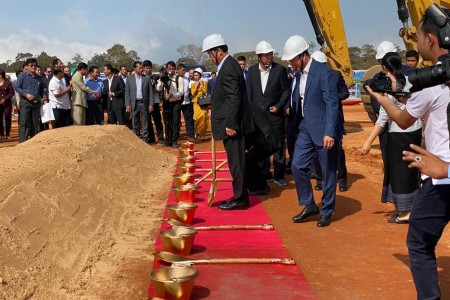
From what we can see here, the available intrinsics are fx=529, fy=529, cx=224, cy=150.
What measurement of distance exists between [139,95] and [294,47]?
6.57 m

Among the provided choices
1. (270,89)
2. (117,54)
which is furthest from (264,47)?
(117,54)

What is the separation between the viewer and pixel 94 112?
12.3 meters

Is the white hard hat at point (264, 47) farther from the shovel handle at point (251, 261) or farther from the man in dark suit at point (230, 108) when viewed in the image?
the shovel handle at point (251, 261)

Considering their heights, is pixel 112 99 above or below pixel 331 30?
below

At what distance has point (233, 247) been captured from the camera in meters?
4.57

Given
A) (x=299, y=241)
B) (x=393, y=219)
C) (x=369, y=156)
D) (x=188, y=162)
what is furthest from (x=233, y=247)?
(x=369, y=156)

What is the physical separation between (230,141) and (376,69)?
6.84 meters

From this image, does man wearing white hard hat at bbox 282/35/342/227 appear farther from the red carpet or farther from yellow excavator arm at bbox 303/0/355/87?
yellow excavator arm at bbox 303/0/355/87

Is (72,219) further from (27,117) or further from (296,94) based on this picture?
(27,117)

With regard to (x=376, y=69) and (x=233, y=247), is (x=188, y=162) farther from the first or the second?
(x=376, y=69)

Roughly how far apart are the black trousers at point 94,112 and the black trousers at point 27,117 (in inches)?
55.8

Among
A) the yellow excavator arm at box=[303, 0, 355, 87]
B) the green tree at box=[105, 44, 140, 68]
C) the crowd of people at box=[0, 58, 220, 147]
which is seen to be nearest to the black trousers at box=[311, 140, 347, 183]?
the crowd of people at box=[0, 58, 220, 147]

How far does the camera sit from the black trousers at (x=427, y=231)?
2.84m

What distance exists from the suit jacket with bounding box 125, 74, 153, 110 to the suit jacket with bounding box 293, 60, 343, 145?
21.0 ft
